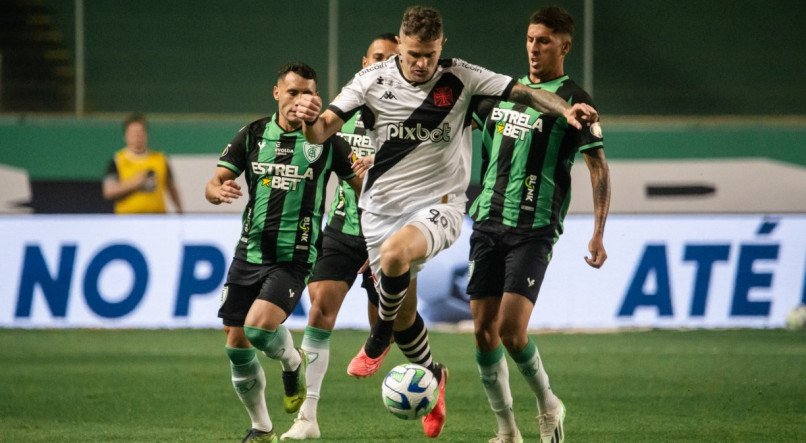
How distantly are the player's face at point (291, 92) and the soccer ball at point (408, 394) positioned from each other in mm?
1624

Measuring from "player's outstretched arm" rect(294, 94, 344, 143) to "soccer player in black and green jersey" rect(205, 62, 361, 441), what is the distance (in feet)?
2.46

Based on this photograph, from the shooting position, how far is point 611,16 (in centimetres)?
1495

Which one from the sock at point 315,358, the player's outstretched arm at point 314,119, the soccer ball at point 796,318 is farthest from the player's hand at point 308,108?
the soccer ball at point 796,318

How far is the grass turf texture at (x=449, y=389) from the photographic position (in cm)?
729

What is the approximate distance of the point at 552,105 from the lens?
627 centimetres

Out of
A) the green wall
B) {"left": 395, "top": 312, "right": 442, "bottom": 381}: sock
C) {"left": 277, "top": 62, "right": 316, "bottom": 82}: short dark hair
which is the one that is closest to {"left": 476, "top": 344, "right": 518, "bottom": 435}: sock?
{"left": 395, "top": 312, "right": 442, "bottom": 381}: sock

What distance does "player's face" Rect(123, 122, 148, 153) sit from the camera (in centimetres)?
1355

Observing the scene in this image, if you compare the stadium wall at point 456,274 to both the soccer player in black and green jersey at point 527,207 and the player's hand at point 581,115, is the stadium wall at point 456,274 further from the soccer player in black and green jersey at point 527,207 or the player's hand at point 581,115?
the player's hand at point 581,115

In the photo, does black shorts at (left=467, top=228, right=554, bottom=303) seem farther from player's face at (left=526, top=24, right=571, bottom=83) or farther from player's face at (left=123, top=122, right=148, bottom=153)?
player's face at (left=123, top=122, right=148, bottom=153)

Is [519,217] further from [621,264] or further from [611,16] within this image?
[611,16]

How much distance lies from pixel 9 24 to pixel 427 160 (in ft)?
32.3

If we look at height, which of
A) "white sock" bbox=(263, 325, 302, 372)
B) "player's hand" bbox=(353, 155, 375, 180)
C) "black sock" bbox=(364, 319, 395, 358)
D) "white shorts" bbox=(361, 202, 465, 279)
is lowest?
"white sock" bbox=(263, 325, 302, 372)

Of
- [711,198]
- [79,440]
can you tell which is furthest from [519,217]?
[711,198]

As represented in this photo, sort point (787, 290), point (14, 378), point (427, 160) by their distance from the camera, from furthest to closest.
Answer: point (787, 290) < point (14, 378) < point (427, 160)
